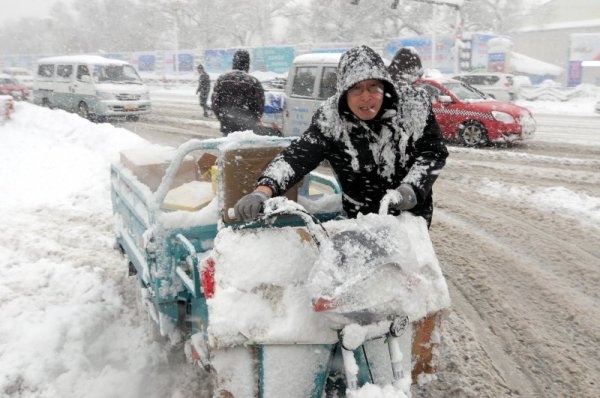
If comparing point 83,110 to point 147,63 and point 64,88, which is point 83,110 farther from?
point 147,63

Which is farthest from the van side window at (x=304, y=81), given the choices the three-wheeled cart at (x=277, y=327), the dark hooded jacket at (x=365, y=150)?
the dark hooded jacket at (x=365, y=150)

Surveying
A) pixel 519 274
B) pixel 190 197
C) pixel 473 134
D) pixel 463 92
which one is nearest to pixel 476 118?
pixel 473 134

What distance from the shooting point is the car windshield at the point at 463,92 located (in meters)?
12.4

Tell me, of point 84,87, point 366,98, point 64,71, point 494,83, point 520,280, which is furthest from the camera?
point 494,83

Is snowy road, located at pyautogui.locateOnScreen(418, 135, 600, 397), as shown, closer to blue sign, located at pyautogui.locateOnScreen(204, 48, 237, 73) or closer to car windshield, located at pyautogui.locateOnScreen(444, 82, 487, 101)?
car windshield, located at pyautogui.locateOnScreen(444, 82, 487, 101)

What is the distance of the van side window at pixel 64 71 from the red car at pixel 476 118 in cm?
Answer: 1146

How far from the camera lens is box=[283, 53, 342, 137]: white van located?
9.27 metres

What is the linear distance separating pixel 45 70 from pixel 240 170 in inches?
694

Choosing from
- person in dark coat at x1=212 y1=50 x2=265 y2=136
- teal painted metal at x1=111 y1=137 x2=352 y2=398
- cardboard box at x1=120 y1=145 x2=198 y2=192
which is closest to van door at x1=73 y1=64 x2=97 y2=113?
person in dark coat at x1=212 y1=50 x2=265 y2=136

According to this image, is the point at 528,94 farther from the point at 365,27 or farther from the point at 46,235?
the point at 46,235

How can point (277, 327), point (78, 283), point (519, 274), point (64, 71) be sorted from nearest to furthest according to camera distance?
point (277, 327)
point (78, 283)
point (519, 274)
point (64, 71)


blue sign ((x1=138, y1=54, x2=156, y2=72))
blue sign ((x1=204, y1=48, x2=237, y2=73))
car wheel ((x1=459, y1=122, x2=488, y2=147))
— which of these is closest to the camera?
car wheel ((x1=459, y1=122, x2=488, y2=147))

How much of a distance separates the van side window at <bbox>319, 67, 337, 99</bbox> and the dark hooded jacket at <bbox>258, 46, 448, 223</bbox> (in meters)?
6.52

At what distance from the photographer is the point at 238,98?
6.33 meters
